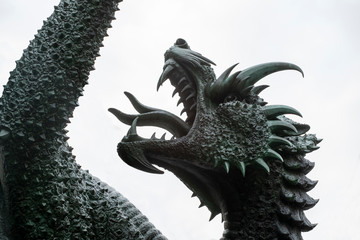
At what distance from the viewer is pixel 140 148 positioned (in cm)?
155

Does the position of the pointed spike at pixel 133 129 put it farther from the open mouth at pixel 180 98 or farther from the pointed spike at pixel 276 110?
the pointed spike at pixel 276 110

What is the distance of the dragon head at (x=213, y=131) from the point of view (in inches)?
60.7

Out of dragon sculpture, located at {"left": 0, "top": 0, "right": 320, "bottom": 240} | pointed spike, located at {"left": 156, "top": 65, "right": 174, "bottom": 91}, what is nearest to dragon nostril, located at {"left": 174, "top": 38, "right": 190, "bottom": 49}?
dragon sculpture, located at {"left": 0, "top": 0, "right": 320, "bottom": 240}

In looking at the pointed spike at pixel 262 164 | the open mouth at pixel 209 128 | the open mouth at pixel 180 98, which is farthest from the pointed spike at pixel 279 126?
the open mouth at pixel 180 98

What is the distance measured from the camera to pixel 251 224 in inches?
61.8

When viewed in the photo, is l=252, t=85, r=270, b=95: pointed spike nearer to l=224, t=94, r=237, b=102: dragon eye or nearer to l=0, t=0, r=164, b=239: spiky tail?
l=224, t=94, r=237, b=102: dragon eye

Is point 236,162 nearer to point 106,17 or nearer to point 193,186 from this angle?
point 193,186

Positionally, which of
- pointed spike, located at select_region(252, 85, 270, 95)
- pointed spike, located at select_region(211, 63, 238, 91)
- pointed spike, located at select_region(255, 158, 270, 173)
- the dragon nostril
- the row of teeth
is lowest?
pointed spike, located at select_region(255, 158, 270, 173)

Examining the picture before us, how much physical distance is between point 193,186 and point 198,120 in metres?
0.21

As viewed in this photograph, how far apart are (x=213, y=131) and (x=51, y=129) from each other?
442mm

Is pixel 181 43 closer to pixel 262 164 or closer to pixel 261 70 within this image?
pixel 261 70

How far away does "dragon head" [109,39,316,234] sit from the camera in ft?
5.06

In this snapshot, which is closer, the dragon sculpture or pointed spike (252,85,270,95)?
the dragon sculpture

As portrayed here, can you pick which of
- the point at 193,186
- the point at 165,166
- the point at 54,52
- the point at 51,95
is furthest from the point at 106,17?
the point at 193,186
